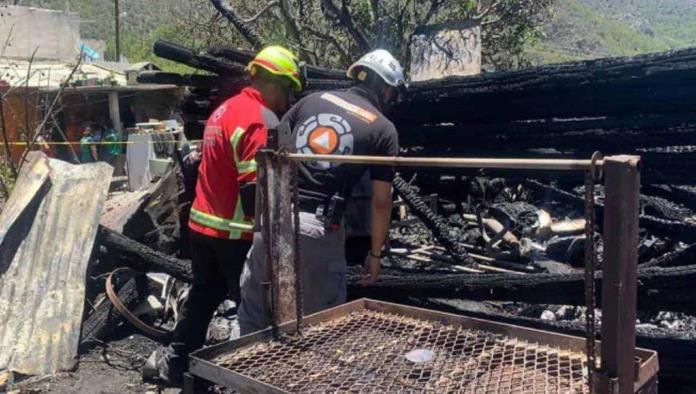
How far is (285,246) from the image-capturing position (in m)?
2.97

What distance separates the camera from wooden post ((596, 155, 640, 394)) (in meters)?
1.82

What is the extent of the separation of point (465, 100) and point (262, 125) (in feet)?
5.07

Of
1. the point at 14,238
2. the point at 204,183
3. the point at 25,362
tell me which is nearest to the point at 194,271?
the point at 204,183

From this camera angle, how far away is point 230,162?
4031mm

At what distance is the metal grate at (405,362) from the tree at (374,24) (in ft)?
30.1

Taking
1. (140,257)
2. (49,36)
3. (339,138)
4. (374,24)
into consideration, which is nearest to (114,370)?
(140,257)

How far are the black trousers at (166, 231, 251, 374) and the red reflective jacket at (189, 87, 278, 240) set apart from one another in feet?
0.32

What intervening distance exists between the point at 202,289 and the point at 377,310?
1516 millimetres

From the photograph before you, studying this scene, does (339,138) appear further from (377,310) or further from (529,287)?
(529,287)

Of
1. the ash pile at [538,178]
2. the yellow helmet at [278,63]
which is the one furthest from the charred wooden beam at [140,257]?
the yellow helmet at [278,63]

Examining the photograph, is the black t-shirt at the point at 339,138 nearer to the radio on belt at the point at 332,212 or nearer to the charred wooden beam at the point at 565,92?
the radio on belt at the point at 332,212

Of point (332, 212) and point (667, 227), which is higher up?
point (332, 212)

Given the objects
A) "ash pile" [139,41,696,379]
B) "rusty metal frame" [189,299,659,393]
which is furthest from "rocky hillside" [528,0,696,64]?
"rusty metal frame" [189,299,659,393]

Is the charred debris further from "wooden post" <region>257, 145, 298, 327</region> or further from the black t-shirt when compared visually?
A: "wooden post" <region>257, 145, 298, 327</region>
